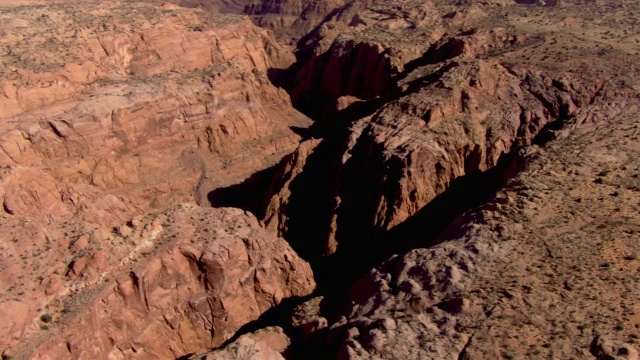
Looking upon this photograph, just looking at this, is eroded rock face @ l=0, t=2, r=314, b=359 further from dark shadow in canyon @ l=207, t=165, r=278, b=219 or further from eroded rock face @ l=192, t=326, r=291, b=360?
eroded rock face @ l=192, t=326, r=291, b=360

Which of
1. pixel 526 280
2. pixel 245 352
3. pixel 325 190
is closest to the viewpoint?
pixel 245 352

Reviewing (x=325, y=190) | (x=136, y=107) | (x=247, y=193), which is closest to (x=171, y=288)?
(x=325, y=190)

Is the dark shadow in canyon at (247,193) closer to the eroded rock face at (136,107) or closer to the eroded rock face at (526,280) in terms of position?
the eroded rock face at (136,107)

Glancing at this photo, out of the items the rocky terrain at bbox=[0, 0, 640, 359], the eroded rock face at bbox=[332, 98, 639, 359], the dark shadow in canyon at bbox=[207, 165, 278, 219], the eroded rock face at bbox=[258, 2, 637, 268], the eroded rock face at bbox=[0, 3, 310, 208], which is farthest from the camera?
the dark shadow in canyon at bbox=[207, 165, 278, 219]

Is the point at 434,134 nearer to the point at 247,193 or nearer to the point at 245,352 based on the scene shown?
the point at 247,193

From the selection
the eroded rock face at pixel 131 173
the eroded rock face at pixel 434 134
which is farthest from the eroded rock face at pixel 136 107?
the eroded rock face at pixel 434 134

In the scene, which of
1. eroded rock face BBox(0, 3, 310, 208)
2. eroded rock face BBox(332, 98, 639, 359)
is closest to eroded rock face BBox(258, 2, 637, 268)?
eroded rock face BBox(332, 98, 639, 359)

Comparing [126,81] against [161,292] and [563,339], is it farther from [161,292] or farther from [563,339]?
[563,339]
